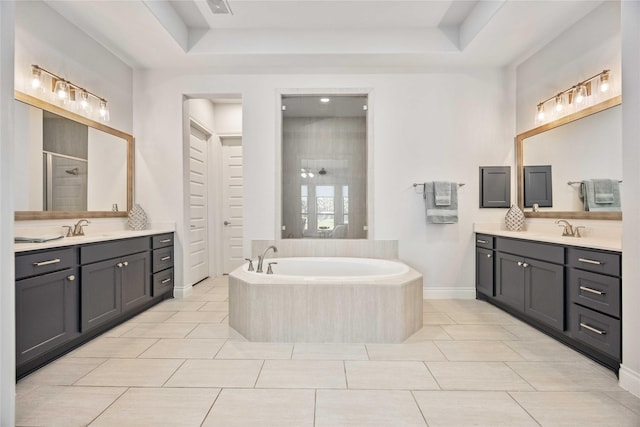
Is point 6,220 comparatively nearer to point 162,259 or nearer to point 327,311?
point 327,311

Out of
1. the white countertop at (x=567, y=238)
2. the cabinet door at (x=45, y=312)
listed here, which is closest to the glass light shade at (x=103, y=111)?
the cabinet door at (x=45, y=312)

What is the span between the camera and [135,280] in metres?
3.12

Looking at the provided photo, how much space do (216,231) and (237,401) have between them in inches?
142

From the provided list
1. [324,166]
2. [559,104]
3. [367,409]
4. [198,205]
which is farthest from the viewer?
[198,205]

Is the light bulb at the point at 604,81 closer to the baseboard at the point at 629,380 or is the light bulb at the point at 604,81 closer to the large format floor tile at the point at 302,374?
the baseboard at the point at 629,380

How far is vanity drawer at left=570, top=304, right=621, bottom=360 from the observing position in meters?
2.01

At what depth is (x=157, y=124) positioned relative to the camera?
3842 millimetres

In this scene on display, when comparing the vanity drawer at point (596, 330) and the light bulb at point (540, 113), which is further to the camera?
the light bulb at point (540, 113)

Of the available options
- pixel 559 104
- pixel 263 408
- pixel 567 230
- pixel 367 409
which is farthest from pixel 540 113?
pixel 263 408

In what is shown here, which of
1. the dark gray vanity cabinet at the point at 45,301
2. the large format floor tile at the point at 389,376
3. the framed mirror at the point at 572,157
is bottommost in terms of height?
the large format floor tile at the point at 389,376

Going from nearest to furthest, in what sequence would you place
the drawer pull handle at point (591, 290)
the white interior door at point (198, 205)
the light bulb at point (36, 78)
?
1. the drawer pull handle at point (591, 290)
2. the light bulb at point (36, 78)
3. the white interior door at point (198, 205)

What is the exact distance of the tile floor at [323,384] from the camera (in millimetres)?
1627

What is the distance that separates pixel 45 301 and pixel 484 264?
3697 mm

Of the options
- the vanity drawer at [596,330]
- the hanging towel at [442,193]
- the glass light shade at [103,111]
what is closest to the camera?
the vanity drawer at [596,330]
